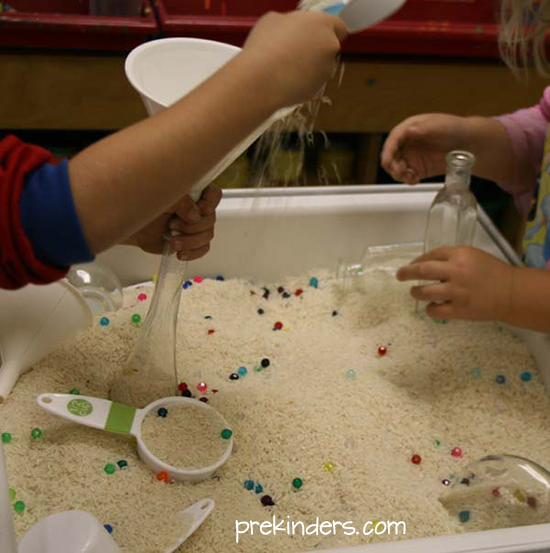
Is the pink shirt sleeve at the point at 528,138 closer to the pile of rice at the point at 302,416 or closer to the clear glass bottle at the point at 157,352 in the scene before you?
the pile of rice at the point at 302,416

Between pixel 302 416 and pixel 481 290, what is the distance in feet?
0.77

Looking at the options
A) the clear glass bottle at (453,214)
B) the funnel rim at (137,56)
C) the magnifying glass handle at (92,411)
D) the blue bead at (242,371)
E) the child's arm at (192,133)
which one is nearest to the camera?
the child's arm at (192,133)

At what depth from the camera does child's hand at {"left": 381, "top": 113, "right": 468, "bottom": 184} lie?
3.01 ft

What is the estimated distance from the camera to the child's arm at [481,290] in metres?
0.73

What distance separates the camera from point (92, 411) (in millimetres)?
643

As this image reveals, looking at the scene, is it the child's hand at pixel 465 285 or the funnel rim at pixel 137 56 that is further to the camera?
the child's hand at pixel 465 285

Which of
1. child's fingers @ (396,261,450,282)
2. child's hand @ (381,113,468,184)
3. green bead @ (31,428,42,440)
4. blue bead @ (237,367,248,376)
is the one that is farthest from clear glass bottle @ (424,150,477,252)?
green bead @ (31,428,42,440)

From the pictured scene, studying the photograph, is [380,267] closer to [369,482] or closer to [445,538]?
[369,482]

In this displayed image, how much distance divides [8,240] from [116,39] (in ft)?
3.03

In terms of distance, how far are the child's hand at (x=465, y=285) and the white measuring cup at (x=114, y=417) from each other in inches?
10.5

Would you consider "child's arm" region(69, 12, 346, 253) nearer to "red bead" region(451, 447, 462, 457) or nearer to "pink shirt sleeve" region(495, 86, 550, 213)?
"red bead" region(451, 447, 462, 457)

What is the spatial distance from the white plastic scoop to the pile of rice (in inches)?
14.6

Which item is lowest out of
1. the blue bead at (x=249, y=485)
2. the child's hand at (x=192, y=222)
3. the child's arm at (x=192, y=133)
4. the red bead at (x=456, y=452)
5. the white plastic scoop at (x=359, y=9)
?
the red bead at (x=456, y=452)

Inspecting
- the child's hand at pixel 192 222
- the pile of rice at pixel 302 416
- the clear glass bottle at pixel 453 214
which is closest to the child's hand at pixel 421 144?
the clear glass bottle at pixel 453 214
